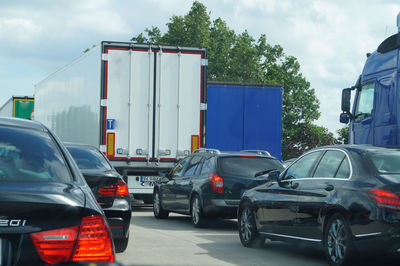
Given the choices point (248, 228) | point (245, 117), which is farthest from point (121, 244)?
point (245, 117)

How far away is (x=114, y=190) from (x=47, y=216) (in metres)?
5.18

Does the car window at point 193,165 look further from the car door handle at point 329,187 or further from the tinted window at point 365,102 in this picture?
the car door handle at point 329,187

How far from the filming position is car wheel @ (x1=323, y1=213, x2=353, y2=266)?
25.6 ft

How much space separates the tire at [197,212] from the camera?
13492 millimetres

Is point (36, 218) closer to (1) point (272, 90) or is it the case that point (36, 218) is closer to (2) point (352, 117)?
(2) point (352, 117)

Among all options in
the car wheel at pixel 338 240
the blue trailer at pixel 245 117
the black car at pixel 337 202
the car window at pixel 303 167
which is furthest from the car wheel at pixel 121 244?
the blue trailer at pixel 245 117

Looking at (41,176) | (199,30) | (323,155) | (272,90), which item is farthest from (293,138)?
(41,176)

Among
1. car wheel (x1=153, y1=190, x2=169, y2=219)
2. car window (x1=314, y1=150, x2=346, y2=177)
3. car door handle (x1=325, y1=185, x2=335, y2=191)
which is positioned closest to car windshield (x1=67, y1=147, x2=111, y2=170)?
car window (x1=314, y1=150, x2=346, y2=177)

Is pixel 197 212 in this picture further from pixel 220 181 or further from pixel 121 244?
pixel 121 244

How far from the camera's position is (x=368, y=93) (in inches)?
538

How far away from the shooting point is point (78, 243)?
377 cm

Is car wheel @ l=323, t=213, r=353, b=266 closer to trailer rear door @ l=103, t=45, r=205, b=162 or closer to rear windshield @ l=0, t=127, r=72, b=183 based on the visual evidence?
rear windshield @ l=0, t=127, r=72, b=183

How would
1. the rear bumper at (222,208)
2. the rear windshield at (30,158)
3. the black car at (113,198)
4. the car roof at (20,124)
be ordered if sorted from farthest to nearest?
the rear bumper at (222,208) < the black car at (113,198) < the car roof at (20,124) < the rear windshield at (30,158)

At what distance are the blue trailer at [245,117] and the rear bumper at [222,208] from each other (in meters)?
7.78
